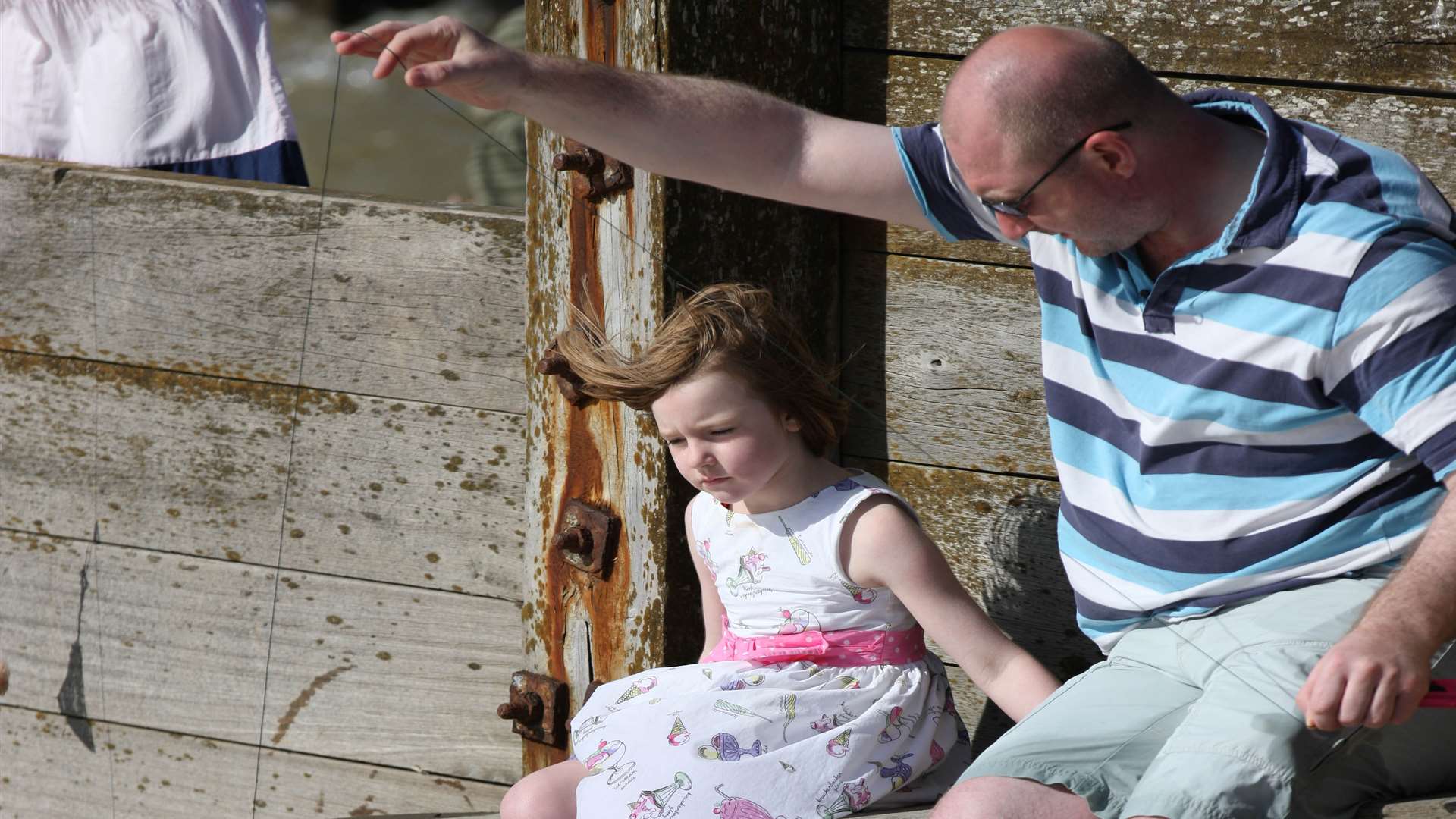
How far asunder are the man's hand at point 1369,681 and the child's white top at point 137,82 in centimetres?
216

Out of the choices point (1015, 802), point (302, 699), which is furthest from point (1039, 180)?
point (302, 699)

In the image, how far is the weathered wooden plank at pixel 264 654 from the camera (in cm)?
242

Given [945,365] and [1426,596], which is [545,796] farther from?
[1426,596]

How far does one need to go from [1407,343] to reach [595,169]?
3.49 feet

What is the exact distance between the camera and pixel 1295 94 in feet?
5.93

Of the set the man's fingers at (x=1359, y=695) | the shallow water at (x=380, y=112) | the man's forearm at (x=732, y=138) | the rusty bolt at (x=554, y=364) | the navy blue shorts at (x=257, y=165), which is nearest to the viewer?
the man's fingers at (x=1359, y=695)

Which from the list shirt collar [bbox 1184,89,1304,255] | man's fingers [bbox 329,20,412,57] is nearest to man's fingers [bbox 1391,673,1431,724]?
shirt collar [bbox 1184,89,1304,255]

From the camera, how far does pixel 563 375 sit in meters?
2.00

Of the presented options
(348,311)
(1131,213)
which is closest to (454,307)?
(348,311)

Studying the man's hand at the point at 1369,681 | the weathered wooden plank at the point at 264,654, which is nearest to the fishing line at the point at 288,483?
the weathered wooden plank at the point at 264,654

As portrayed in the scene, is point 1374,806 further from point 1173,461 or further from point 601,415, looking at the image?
point 601,415

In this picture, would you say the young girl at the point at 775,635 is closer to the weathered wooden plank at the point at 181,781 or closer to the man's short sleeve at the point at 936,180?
the man's short sleeve at the point at 936,180

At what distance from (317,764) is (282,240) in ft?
3.12

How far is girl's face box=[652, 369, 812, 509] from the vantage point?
180 cm
